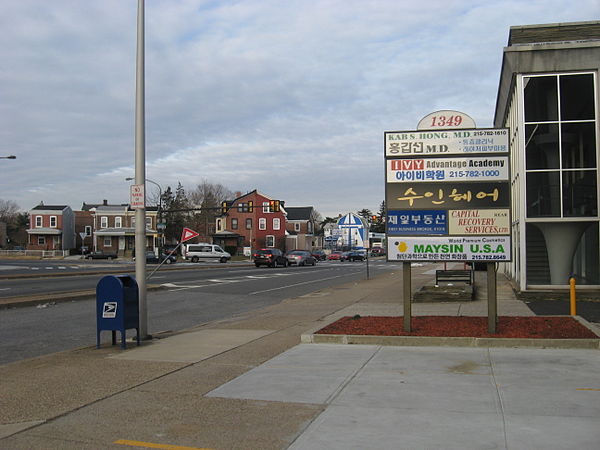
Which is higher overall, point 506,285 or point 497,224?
point 497,224

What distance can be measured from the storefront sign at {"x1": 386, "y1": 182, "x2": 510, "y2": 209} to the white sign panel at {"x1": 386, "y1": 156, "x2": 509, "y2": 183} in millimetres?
113

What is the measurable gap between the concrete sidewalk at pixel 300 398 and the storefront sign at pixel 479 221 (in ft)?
7.83

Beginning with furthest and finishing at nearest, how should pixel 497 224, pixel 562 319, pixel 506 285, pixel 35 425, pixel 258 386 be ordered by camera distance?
pixel 506 285
pixel 562 319
pixel 497 224
pixel 258 386
pixel 35 425

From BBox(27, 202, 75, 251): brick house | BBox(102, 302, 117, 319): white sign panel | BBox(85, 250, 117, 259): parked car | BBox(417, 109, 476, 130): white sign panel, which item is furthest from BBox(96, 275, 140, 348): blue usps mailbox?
BBox(27, 202, 75, 251): brick house

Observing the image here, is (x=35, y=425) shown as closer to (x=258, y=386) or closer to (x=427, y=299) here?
(x=258, y=386)

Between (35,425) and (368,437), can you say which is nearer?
(368,437)

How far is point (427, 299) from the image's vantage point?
17.5 metres

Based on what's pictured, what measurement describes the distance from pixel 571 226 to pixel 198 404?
14.5 meters

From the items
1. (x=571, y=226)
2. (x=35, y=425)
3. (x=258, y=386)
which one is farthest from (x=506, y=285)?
(x=35, y=425)

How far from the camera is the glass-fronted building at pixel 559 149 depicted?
17.3 metres

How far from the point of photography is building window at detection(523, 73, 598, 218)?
1733cm

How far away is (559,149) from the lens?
688 inches

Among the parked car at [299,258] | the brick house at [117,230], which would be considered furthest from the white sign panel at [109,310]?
the brick house at [117,230]

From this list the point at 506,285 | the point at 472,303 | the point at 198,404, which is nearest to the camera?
the point at 198,404
